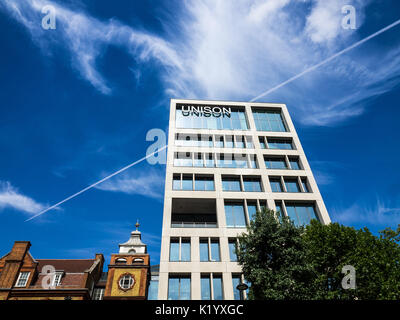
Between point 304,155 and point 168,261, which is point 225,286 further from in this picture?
point 304,155

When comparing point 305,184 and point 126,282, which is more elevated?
point 305,184

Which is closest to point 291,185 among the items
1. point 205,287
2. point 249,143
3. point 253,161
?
point 253,161

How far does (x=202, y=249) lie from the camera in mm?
28531

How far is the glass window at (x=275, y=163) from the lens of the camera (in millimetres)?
36406

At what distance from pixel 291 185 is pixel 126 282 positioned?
25.8 m

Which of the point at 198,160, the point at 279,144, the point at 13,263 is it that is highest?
the point at 279,144

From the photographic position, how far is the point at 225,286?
83.3 ft

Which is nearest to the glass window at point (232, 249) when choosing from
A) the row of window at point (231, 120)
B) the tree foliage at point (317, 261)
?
the tree foliage at point (317, 261)

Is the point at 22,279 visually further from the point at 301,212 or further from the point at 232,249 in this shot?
the point at 301,212

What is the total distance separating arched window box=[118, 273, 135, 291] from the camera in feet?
109

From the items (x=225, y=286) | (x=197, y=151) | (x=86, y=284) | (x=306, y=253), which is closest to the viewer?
(x=306, y=253)

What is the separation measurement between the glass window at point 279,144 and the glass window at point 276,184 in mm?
5790
